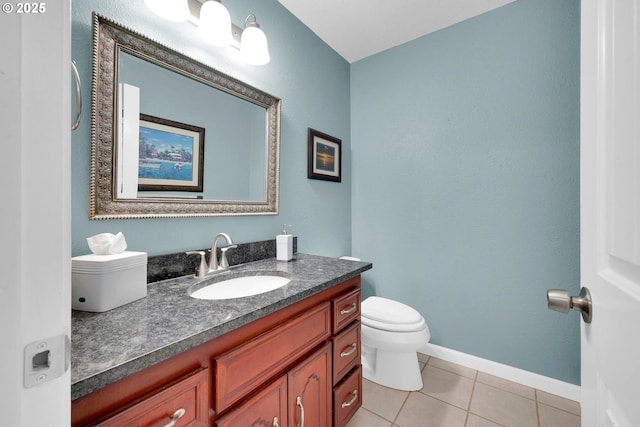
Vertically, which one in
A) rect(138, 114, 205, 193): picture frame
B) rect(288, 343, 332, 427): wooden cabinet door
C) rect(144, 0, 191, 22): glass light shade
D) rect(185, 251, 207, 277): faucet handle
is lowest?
rect(288, 343, 332, 427): wooden cabinet door

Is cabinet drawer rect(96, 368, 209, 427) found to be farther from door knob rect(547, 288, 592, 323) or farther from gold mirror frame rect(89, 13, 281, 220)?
door knob rect(547, 288, 592, 323)

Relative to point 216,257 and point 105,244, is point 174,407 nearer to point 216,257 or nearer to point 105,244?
point 105,244

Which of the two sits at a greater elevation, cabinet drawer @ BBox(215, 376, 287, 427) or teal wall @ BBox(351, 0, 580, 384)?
teal wall @ BBox(351, 0, 580, 384)

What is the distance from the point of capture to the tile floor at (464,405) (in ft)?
4.49

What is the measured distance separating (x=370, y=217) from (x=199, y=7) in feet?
5.74

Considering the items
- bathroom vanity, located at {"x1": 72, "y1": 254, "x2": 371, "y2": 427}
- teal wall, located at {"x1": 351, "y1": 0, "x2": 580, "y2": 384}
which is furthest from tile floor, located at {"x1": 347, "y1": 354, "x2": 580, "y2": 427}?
bathroom vanity, located at {"x1": 72, "y1": 254, "x2": 371, "y2": 427}

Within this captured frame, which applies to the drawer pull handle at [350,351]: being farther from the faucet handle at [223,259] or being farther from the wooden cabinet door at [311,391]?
the faucet handle at [223,259]

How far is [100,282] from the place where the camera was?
0.72 meters

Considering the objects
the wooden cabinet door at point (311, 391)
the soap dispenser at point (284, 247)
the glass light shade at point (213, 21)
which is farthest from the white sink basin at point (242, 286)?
the glass light shade at point (213, 21)

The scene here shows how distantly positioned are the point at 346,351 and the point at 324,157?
53.1 inches

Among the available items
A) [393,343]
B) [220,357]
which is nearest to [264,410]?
[220,357]

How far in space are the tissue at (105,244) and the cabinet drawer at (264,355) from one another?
490 mm

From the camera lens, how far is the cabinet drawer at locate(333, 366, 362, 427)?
1155 mm

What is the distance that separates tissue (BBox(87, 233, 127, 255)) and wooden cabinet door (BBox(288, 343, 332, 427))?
706mm
